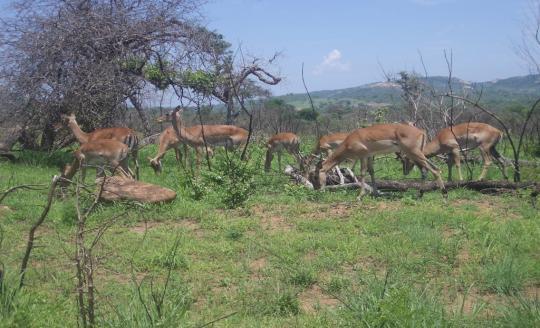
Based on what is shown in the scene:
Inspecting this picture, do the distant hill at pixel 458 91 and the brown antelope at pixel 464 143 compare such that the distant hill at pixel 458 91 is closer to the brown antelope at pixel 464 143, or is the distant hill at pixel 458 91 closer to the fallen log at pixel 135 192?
the brown antelope at pixel 464 143

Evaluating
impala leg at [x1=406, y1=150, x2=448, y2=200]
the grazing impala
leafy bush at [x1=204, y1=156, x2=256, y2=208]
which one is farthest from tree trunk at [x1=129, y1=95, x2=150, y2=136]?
impala leg at [x1=406, y1=150, x2=448, y2=200]

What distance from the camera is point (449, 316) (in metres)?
4.29

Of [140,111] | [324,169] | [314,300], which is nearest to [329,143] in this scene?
[324,169]

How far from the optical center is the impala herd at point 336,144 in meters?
10.9

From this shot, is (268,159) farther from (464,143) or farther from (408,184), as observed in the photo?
(408,184)

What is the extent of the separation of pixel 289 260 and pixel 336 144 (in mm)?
9365

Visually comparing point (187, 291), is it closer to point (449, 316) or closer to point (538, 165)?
point (449, 316)

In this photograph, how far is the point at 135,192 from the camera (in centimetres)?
888

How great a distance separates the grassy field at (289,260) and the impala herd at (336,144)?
3.90 ft

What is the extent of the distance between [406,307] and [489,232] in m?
3.57

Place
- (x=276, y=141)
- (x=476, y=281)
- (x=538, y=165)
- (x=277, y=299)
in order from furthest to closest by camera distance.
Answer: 1. (x=276, y=141)
2. (x=538, y=165)
3. (x=476, y=281)
4. (x=277, y=299)

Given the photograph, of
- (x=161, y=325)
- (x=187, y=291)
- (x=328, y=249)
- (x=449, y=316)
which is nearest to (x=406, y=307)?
(x=449, y=316)

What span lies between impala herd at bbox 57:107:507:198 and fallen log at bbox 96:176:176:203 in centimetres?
73

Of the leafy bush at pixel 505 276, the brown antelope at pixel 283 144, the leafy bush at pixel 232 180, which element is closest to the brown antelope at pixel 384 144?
the leafy bush at pixel 232 180
